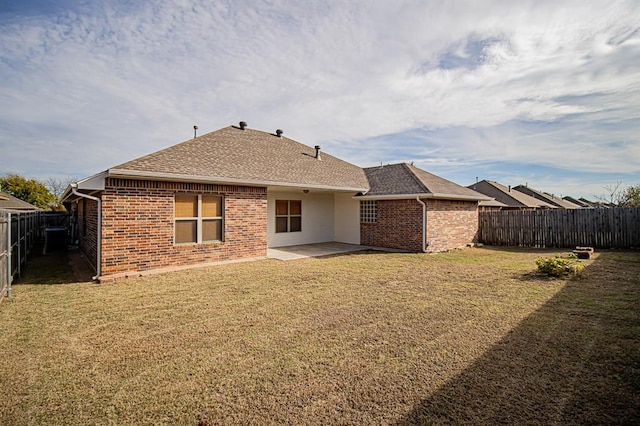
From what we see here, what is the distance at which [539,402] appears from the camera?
291 cm

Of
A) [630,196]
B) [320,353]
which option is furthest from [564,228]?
[630,196]

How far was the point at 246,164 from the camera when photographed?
37.4 feet

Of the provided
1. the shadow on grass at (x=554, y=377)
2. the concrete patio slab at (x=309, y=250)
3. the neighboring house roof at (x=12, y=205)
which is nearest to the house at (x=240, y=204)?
the concrete patio slab at (x=309, y=250)

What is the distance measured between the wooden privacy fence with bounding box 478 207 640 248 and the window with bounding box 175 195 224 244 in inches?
536

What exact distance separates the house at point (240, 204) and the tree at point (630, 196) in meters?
25.5

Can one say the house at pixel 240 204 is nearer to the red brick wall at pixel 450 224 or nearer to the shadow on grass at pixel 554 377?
the red brick wall at pixel 450 224

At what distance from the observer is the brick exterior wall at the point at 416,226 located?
13.1 m

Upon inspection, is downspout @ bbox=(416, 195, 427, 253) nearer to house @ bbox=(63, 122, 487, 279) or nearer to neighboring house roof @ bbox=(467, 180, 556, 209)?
house @ bbox=(63, 122, 487, 279)

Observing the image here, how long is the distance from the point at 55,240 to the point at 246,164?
32.0 ft

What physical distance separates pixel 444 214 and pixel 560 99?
252 inches

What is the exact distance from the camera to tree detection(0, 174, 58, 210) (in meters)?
30.2

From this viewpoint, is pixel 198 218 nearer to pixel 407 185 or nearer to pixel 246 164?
pixel 246 164

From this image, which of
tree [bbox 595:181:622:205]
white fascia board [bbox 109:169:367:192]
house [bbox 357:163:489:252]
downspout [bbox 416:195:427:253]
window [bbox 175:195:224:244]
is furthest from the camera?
tree [bbox 595:181:622:205]

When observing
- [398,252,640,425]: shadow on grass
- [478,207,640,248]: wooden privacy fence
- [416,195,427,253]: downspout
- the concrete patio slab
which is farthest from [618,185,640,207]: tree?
[398,252,640,425]: shadow on grass
